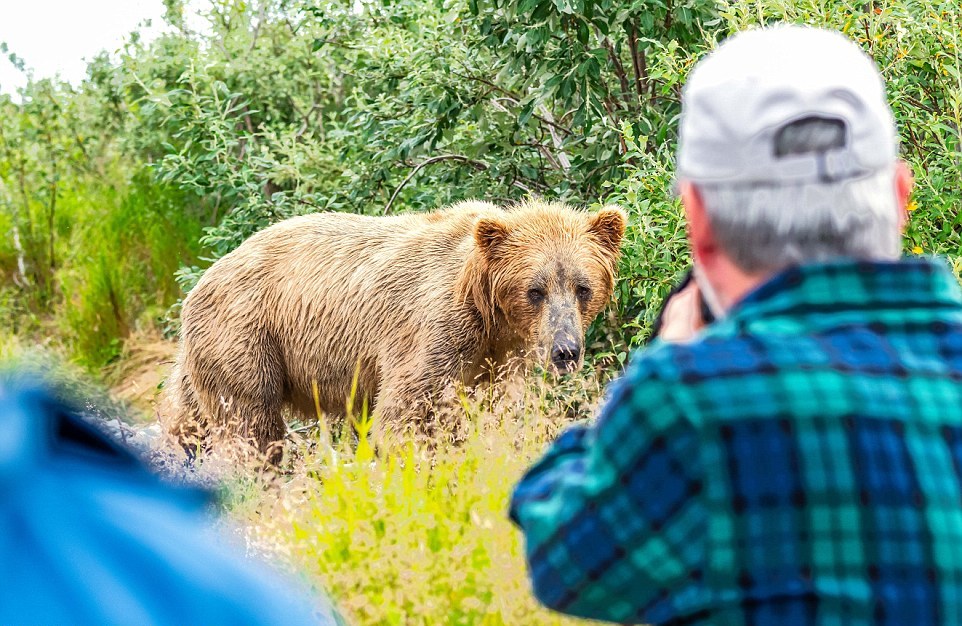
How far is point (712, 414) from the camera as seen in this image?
5.02ft

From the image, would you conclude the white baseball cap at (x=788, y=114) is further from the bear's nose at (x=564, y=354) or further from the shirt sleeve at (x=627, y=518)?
the bear's nose at (x=564, y=354)

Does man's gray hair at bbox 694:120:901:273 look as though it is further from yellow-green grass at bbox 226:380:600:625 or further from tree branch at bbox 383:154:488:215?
tree branch at bbox 383:154:488:215

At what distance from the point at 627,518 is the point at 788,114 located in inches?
22.5

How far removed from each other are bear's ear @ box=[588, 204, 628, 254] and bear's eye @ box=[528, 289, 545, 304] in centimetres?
38

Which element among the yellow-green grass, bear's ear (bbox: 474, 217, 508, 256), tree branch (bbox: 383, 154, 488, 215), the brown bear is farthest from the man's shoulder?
tree branch (bbox: 383, 154, 488, 215)

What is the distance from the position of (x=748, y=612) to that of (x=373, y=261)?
4.65 metres

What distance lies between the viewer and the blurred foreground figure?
0.76 m

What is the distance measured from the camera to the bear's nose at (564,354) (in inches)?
210

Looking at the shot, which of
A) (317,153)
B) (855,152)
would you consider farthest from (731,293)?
(317,153)

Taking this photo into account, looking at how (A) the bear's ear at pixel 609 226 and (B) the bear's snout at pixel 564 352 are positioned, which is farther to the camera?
(A) the bear's ear at pixel 609 226

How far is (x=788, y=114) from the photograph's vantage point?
1626 millimetres

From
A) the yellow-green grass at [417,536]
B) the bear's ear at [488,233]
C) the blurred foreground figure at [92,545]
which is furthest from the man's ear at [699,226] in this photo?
the bear's ear at [488,233]

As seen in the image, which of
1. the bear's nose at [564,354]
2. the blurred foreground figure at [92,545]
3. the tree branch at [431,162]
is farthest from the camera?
the tree branch at [431,162]

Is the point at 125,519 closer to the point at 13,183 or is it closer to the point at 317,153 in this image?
the point at 317,153
